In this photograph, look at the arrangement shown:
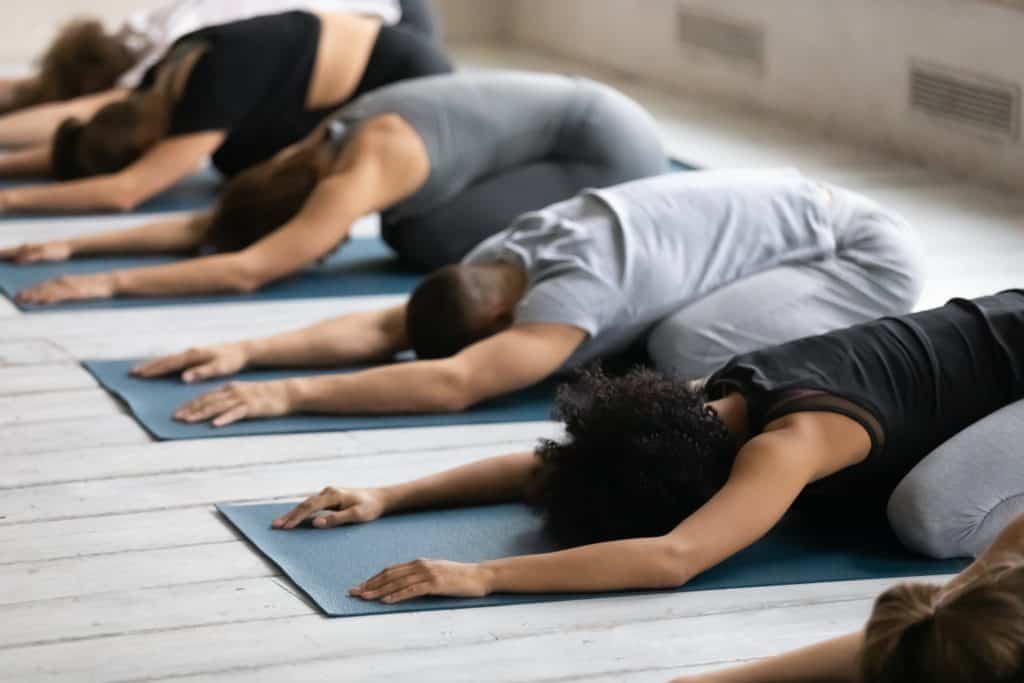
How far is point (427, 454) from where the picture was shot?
127 inches

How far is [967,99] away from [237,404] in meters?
3.05

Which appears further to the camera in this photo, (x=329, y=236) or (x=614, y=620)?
(x=329, y=236)

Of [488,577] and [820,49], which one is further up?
[488,577]

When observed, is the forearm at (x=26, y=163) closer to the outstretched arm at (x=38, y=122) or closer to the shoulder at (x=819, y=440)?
the outstretched arm at (x=38, y=122)

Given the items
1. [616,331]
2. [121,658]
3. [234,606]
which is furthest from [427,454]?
[121,658]

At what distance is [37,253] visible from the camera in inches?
181

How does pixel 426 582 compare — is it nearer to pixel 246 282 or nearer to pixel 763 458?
pixel 763 458

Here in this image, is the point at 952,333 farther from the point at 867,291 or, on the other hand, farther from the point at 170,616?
the point at 170,616

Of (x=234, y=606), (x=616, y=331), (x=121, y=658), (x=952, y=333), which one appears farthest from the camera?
(x=616, y=331)

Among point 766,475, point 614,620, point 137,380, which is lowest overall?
point 137,380

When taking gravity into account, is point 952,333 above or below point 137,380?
above

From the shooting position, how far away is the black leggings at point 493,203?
14.2 ft

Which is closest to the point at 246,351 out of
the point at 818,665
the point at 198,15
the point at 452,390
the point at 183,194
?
the point at 452,390

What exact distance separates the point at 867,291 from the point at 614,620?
3.93 feet
